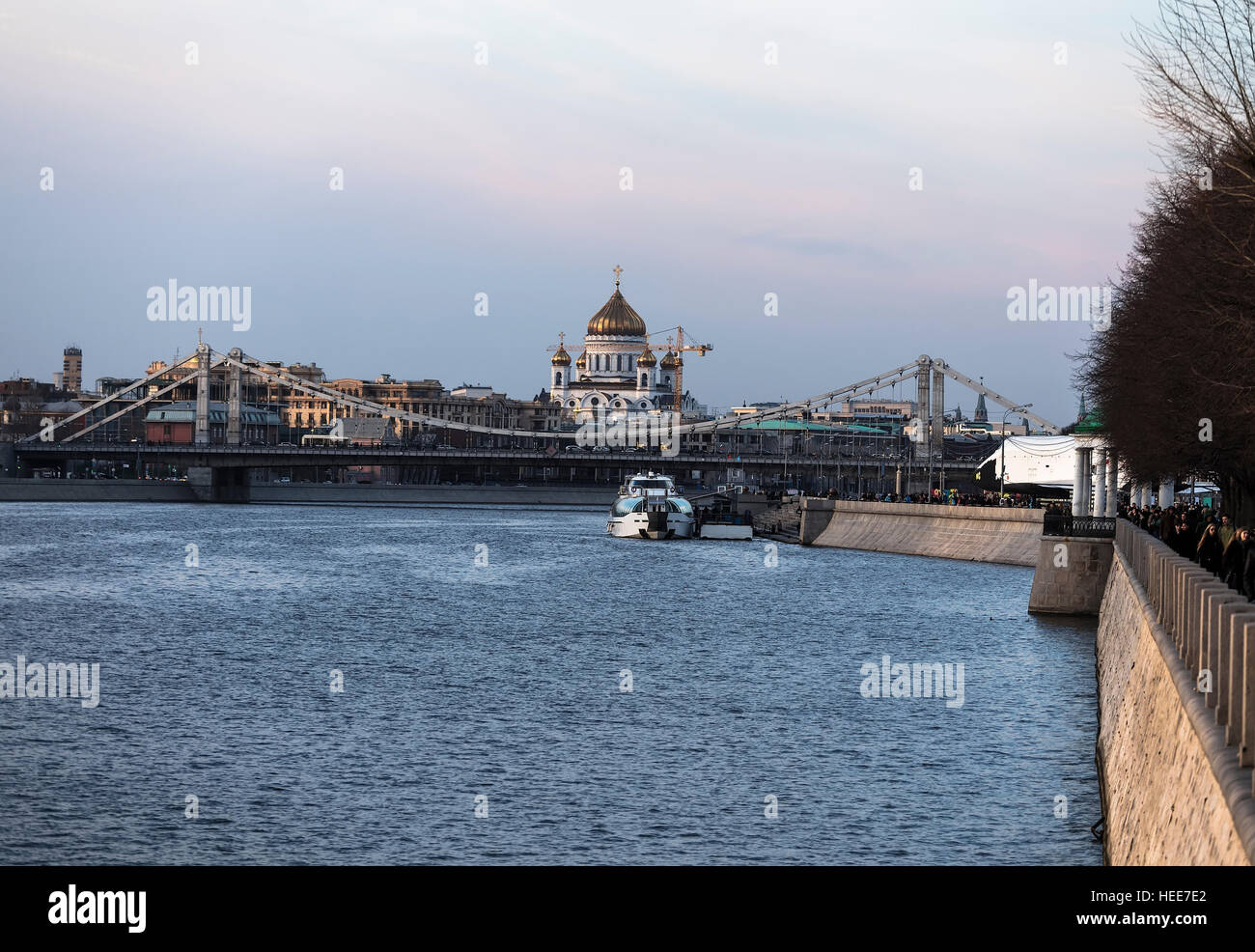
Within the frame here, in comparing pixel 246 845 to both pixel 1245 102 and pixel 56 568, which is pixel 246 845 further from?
pixel 56 568

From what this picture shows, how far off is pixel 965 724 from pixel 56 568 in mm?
41875

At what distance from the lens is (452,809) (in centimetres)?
1875

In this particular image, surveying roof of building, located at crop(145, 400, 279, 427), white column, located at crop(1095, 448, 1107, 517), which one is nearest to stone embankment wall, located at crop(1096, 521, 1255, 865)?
white column, located at crop(1095, 448, 1107, 517)

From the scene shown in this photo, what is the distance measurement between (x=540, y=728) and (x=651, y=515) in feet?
208

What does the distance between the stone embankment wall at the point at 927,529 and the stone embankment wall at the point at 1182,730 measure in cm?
4476

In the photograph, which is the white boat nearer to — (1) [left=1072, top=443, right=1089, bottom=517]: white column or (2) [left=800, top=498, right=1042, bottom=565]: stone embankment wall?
(2) [left=800, top=498, right=1042, bottom=565]: stone embankment wall

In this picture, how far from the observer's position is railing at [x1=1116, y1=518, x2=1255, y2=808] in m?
8.92

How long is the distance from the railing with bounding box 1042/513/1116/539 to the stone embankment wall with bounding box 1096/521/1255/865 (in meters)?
20.0

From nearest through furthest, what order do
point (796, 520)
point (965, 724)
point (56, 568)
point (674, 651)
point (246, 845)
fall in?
point (246, 845)
point (965, 724)
point (674, 651)
point (56, 568)
point (796, 520)

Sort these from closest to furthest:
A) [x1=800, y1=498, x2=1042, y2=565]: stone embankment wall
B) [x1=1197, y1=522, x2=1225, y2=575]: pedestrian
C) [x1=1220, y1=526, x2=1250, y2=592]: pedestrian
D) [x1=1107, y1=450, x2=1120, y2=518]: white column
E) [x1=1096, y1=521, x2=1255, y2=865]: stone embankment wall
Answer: [x1=1096, y1=521, x2=1255, y2=865]: stone embankment wall, [x1=1220, y1=526, x2=1250, y2=592]: pedestrian, [x1=1197, y1=522, x2=1225, y2=575]: pedestrian, [x1=1107, y1=450, x2=1120, y2=518]: white column, [x1=800, y1=498, x2=1042, y2=565]: stone embankment wall

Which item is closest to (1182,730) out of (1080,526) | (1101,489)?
(1080,526)

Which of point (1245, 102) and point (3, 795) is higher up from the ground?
point (1245, 102)

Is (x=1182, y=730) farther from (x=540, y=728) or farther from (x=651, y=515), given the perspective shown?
(x=651, y=515)
